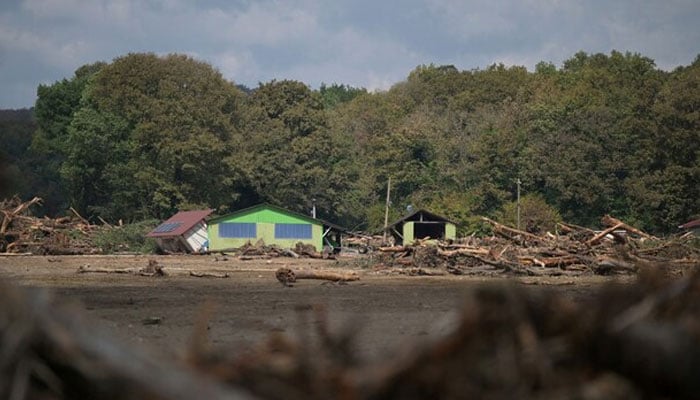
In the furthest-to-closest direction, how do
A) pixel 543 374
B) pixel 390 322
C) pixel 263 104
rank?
pixel 263 104 < pixel 390 322 < pixel 543 374

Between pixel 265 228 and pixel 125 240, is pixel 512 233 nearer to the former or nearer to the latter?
pixel 265 228

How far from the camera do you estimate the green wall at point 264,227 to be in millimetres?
64250

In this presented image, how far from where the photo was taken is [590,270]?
1435 inches

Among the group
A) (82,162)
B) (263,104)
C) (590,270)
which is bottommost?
(590,270)

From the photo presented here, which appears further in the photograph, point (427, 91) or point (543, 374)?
point (427, 91)

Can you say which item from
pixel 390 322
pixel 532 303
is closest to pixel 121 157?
pixel 390 322

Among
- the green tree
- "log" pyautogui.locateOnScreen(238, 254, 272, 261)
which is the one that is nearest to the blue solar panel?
the green tree

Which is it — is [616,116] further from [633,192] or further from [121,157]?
[121,157]

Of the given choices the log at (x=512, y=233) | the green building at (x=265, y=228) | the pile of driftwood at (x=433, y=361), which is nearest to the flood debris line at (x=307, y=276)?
the log at (x=512, y=233)

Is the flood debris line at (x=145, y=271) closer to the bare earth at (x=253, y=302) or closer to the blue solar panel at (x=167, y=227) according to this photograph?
the bare earth at (x=253, y=302)

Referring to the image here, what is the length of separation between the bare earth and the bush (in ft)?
77.7

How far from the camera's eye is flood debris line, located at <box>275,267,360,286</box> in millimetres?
28641

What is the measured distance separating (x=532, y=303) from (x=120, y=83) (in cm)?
8018

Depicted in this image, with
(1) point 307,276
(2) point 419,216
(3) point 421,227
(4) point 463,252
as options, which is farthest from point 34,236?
(1) point 307,276
